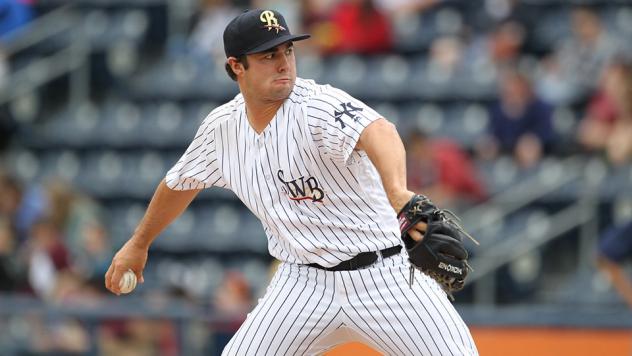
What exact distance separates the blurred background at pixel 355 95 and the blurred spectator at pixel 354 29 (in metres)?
0.01

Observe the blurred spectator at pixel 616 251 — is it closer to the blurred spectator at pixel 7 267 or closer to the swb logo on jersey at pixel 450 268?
the swb logo on jersey at pixel 450 268

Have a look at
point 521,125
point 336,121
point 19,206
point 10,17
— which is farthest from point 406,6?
point 336,121

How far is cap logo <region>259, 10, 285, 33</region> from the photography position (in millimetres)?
5148

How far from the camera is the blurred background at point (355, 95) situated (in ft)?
28.9

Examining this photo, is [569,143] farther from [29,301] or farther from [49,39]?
[49,39]

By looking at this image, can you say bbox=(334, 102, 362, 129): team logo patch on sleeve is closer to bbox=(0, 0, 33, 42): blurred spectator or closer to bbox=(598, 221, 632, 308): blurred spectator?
bbox=(598, 221, 632, 308): blurred spectator

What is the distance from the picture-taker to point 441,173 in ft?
31.4

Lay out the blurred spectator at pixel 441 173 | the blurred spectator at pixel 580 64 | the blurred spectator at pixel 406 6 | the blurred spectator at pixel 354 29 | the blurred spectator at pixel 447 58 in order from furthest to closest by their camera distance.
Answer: the blurred spectator at pixel 406 6 → the blurred spectator at pixel 354 29 → the blurred spectator at pixel 447 58 → the blurred spectator at pixel 580 64 → the blurred spectator at pixel 441 173

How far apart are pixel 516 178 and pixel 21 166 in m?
4.75

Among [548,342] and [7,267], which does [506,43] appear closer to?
[548,342]

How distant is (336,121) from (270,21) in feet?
1.60

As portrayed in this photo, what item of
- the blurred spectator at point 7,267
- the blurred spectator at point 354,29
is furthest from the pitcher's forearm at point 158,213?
the blurred spectator at point 354,29

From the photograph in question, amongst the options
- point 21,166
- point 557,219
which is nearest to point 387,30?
point 557,219

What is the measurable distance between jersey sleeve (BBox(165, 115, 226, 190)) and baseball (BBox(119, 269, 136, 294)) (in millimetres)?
417
